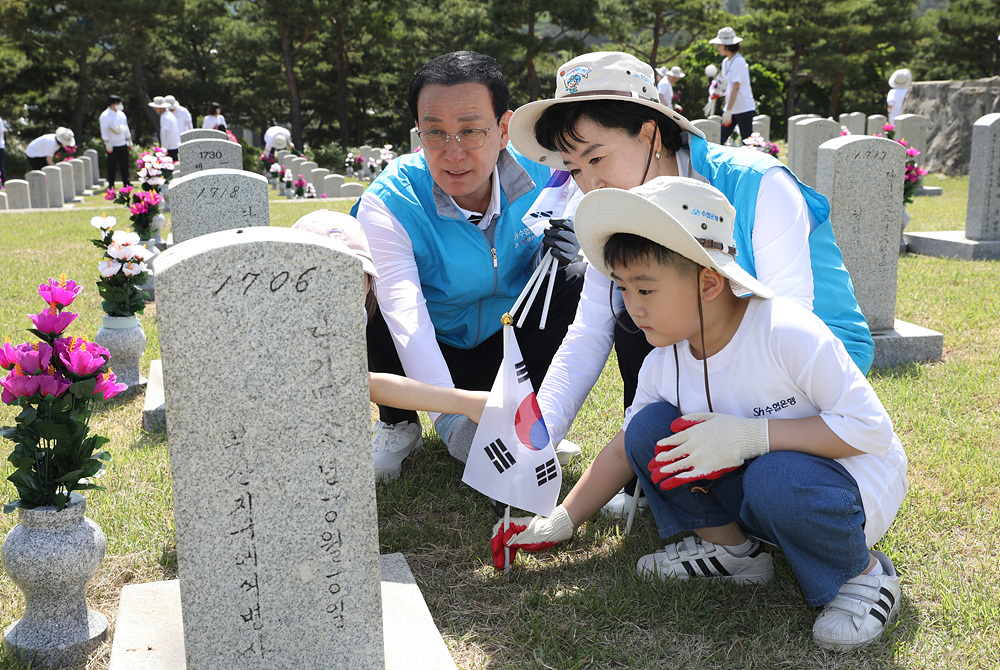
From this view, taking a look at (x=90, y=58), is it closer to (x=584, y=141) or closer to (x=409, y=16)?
(x=409, y=16)

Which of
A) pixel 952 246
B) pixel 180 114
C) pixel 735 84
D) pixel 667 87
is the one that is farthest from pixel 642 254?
pixel 180 114

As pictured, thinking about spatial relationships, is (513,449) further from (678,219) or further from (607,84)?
(607,84)

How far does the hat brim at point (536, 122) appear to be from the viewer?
2.38 meters

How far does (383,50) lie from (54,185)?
16438 mm

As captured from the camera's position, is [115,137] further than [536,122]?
Yes

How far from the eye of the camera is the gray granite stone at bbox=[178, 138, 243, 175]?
21.1ft

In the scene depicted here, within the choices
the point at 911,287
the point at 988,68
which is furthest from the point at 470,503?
the point at 988,68

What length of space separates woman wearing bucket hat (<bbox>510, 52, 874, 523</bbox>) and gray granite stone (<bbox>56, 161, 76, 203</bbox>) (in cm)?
1506

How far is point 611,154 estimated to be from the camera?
94.7 inches

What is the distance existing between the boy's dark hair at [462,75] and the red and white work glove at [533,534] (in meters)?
1.28

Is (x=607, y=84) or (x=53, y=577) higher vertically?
(x=607, y=84)

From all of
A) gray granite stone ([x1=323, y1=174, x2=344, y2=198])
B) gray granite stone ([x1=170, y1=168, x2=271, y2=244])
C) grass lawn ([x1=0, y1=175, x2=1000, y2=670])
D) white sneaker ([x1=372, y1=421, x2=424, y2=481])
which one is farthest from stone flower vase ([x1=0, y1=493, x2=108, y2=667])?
gray granite stone ([x1=323, y1=174, x2=344, y2=198])

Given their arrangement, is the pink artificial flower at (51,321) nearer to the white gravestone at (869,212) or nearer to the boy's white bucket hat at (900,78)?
the white gravestone at (869,212)

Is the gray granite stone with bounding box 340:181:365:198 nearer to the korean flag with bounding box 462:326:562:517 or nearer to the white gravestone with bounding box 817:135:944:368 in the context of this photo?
the white gravestone with bounding box 817:135:944:368
